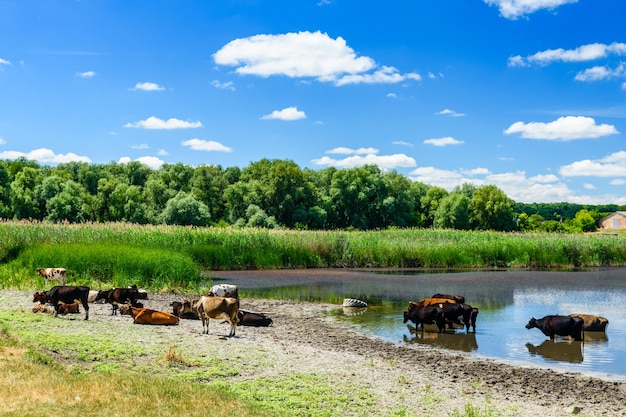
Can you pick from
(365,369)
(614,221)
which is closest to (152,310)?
(365,369)

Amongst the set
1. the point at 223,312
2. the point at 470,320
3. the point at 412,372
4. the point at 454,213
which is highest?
the point at 454,213

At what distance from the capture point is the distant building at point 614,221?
529ft

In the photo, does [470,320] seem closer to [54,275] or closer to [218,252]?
[54,275]

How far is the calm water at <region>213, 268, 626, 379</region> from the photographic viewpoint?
1502cm

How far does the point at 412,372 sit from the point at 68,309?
859 centimetres

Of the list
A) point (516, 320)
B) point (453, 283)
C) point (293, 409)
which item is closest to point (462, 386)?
point (293, 409)

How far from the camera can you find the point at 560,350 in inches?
608

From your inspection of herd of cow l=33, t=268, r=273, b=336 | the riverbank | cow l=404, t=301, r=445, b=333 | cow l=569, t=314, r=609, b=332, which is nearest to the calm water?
cow l=569, t=314, r=609, b=332

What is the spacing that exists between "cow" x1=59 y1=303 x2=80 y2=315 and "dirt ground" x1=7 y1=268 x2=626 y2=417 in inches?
16.6

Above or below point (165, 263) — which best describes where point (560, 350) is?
below

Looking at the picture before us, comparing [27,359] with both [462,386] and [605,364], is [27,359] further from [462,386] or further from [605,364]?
[605,364]

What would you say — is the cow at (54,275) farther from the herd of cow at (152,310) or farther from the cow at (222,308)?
the cow at (222,308)

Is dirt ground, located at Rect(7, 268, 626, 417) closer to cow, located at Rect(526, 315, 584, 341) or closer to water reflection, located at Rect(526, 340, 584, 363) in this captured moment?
water reflection, located at Rect(526, 340, 584, 363)

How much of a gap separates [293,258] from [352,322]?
2146 centimetres
